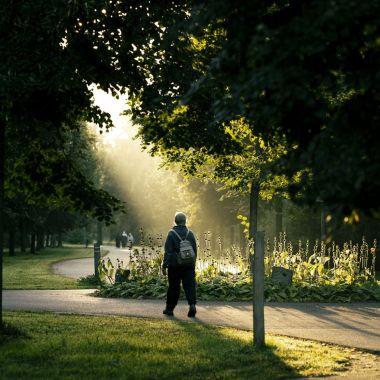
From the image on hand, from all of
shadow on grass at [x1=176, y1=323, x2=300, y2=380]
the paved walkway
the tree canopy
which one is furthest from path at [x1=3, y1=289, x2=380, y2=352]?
the tree canopy

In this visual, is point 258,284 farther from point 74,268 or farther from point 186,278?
point 74,268

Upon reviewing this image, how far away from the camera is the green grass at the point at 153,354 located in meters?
7.09

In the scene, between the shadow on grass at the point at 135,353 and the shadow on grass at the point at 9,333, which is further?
the shadow on grass at the point at 9,333

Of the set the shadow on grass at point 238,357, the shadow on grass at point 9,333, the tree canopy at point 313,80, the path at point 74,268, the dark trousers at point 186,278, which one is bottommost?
the shadow on grass at point 238,357

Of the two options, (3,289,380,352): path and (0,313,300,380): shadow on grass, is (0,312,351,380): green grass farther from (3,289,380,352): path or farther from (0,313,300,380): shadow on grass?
(3,289,380,352): path

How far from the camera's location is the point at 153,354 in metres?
8.03

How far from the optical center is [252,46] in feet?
14.9

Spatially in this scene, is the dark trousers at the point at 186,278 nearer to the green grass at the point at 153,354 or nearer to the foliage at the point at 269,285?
the green grass at the point at 153,354

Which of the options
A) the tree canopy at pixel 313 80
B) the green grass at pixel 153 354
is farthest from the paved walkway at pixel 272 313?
the tree canopy at pixel 313 80

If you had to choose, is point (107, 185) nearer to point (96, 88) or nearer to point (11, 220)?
point (11, 220)

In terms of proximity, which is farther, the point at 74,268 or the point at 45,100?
the point at 74,268

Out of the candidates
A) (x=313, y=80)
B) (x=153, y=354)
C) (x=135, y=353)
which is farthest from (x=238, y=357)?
(x=313, y=80)

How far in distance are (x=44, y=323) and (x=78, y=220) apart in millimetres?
45503

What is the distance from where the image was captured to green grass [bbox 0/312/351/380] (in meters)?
7.09
